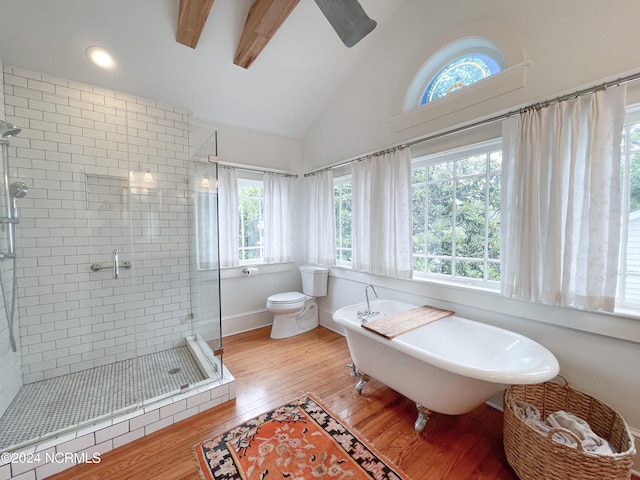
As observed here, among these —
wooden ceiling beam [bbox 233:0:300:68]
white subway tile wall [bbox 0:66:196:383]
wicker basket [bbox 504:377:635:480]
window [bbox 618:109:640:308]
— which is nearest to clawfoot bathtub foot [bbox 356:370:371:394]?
wicker basket [bbox 504:377:635:480]

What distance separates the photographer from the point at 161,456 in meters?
1.49

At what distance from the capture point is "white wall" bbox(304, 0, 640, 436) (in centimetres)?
138

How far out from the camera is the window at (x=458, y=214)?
6.46 feet

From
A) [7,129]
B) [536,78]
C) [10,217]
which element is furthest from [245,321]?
[536,78]

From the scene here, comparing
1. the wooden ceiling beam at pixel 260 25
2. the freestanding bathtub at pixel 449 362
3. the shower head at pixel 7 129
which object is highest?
the wooden ceiling beam at pixel 260 25

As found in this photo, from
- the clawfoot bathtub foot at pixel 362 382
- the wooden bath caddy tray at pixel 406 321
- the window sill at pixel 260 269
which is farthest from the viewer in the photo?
the window sill at pixel 260 269

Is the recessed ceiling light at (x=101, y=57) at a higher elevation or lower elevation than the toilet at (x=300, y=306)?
higher

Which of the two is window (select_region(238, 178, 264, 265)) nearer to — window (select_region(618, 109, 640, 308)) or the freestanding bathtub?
the freestanding bathtub

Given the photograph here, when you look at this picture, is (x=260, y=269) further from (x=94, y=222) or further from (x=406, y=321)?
(x=406, y=321)

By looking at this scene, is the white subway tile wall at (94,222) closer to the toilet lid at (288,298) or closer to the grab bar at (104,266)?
the grab bar at (104,266)

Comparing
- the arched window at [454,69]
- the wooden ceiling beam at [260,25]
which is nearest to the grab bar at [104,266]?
the wooden ceiling beam at [260,25]

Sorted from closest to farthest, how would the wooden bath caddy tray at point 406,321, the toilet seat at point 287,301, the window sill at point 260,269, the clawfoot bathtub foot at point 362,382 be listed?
the wooden bath caddy tray at point 406,321, the clawfoot bathtub foot at point 362,382, the toilet seat at point 287,301, the window sill at point 260,269

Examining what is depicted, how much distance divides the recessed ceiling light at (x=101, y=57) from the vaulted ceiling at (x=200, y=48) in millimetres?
43

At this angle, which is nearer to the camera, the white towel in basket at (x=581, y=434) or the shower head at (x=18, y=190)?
the white towel in basket at (x=581, y=434)
